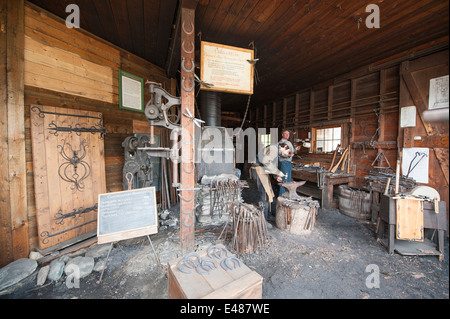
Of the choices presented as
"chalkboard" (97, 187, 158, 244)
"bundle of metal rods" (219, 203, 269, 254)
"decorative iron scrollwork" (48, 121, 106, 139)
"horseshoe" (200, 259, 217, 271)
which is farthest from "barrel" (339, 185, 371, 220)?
"decorative iron scrollwork" (48, 121, 106, 139)

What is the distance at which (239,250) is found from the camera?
295 cm

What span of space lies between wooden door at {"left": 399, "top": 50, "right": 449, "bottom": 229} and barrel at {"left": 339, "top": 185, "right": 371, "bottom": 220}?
120cm

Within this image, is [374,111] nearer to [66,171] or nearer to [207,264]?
[207,264]

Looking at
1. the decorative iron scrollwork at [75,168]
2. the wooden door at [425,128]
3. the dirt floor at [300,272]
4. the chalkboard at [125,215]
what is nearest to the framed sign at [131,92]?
the decorative iron scrollwork at [75,168]

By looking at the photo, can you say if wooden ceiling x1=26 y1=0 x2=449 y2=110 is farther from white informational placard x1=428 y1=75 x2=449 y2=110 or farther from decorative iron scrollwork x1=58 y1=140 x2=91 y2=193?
decorative iron scrollwork x1=58 y1=140 x2=91 y2=193

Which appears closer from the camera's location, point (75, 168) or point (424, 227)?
point (424, 227)

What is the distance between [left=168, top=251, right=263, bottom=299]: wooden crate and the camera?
1.47 metres

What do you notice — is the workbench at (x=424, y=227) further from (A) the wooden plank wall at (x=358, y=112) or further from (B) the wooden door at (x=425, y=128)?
(A) the wooden plank wall at (x=358, y=112)

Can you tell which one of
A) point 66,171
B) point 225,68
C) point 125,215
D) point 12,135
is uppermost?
point 225,68

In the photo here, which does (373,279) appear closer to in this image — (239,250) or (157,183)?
(239,250)

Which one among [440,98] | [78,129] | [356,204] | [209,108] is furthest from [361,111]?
[78,129]

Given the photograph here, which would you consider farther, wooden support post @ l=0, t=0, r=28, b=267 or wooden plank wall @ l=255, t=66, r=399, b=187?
wooden plank wall @ l=255, t=66, r=399, b=187

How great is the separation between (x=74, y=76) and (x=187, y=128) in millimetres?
2244

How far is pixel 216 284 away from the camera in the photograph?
157 centimetres
